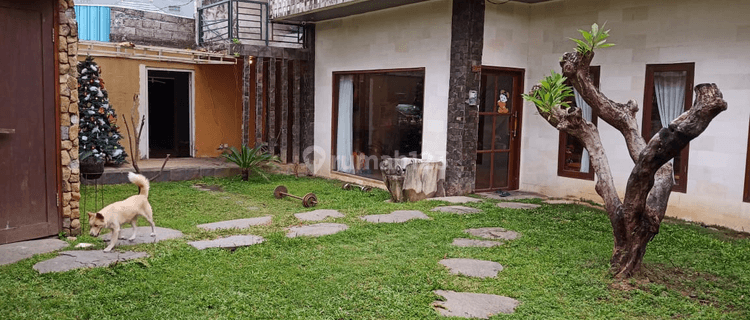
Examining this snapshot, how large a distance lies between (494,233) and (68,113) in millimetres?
4615

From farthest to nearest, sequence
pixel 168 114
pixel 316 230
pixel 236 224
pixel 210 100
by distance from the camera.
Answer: pixel 168 114 < pixel 210 100 < pixel 236 224 < pixel 316 230

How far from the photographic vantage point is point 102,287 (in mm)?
4496

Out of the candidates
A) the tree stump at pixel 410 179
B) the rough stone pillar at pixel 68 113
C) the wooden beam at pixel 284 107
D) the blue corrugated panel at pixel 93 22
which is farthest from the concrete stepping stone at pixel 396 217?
the blue corrugated panel at pixel 93 22

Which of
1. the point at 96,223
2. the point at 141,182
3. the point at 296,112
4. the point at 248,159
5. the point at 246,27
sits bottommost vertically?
the point at 96,223

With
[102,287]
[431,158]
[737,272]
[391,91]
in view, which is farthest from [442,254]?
[391,91]

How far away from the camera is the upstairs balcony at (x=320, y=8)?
31.9 feet

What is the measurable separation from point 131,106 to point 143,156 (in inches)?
42.4

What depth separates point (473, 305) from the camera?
432 cm

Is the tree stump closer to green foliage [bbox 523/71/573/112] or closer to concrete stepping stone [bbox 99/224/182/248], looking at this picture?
concrete stepping stone [bbox 99/224/182/248]

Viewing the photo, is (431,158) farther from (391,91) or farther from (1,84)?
(1,84)

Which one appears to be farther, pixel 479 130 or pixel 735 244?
pixel 479 130

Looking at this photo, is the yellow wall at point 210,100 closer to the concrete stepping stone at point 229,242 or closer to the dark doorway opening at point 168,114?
the dark doorway opening at point 168,114

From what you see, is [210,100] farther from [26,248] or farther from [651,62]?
[651,62]

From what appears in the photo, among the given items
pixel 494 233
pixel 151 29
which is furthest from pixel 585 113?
pixel 151 29
